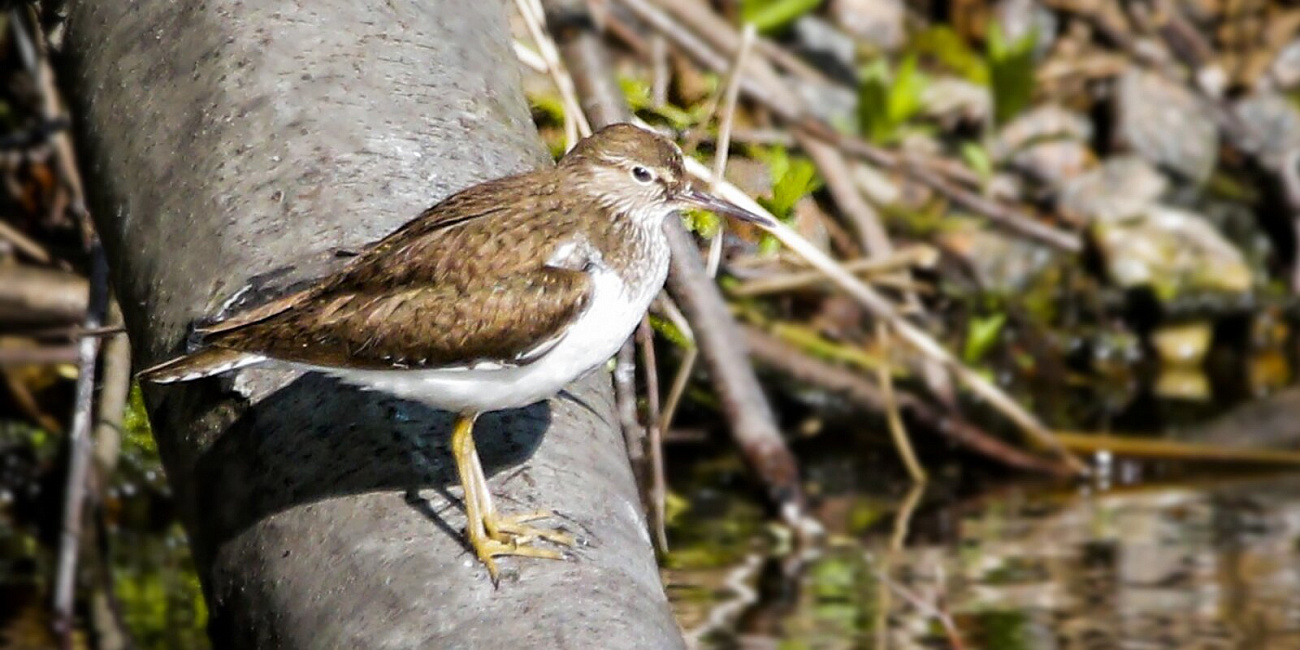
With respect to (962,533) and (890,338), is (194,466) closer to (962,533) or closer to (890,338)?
(962,533)

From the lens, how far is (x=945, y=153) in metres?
11.0

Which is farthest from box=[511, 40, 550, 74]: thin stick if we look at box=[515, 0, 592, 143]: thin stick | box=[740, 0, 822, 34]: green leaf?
box=[740, 0, 822, 34]: green leaf

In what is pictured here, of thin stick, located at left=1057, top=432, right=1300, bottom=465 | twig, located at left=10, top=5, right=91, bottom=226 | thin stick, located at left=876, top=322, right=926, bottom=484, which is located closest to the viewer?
twig, located at left=10, top=5, right=91, bottom=226

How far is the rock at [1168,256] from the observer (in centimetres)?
1068

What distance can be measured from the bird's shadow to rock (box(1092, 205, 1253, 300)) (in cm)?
753

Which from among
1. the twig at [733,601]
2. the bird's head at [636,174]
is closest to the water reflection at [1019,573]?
the twig at [733,601]

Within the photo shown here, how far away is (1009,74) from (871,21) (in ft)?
4.64

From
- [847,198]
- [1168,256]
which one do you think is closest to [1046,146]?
[1168,256]

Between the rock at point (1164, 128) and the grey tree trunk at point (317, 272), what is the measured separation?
795cm

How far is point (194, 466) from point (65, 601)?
1963 millimetres

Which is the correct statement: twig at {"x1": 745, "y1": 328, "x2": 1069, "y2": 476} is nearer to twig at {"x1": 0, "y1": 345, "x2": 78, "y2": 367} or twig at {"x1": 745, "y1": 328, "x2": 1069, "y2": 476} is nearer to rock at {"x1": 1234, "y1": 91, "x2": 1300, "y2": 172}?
twig at {"x1": 0, "y1": 345, "x2": 78, "y2": 367}

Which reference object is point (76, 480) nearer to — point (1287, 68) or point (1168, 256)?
point (1168, 256)

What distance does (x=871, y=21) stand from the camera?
11891mm

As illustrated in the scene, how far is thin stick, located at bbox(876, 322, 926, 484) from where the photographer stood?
26.8 feet
